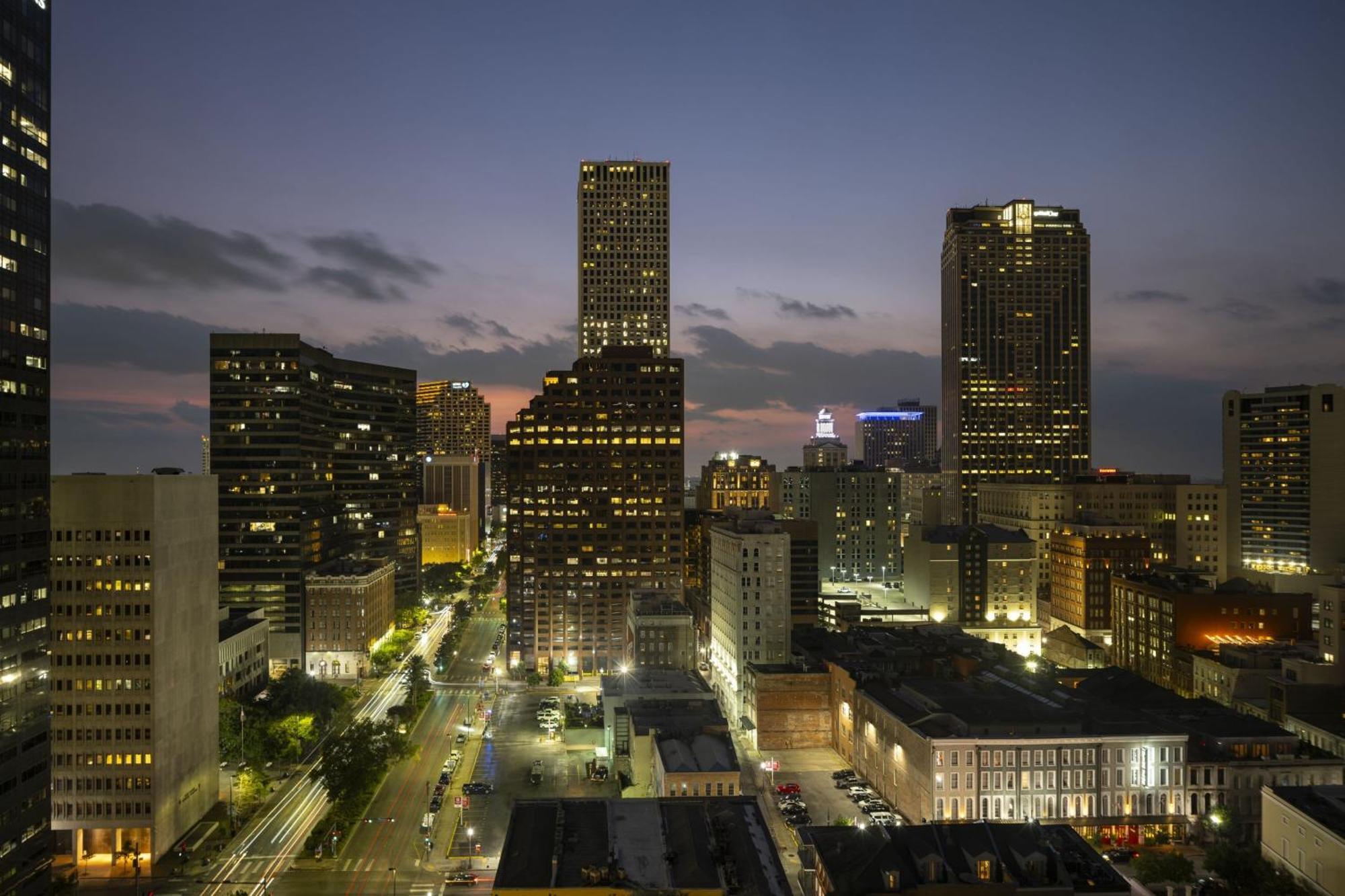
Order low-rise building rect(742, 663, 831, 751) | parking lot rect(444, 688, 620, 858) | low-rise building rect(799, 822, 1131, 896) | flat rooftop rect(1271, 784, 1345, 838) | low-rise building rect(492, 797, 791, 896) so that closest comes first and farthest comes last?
low-rise building rect(492, 797, 791, 896) < low-rise building rect(799, 822, 1131, 896) < flat rooftop rect(1271, 784, 1345, 838) < parking lot rect(444, 688, 620, 858) < low-rise building rect(742, 663, 831, 751)

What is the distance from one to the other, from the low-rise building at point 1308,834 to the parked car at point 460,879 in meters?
66.8

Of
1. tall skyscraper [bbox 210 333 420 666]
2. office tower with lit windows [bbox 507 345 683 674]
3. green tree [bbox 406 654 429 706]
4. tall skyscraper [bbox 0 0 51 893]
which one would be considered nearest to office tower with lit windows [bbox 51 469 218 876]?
tall skyscraper [bbox 0 0 51 893]

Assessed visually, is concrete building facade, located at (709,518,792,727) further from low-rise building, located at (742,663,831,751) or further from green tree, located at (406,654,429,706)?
green tree, located at (406,654,429,706)

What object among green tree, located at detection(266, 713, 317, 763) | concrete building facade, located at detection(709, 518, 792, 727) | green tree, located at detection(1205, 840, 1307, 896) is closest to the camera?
green tree, located at detection(1205, 840, 1307, 896)

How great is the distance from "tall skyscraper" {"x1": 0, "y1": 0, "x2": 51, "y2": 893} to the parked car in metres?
30.2

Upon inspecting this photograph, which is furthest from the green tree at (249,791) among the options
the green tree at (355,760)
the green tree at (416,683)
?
the green tree at (416,683)

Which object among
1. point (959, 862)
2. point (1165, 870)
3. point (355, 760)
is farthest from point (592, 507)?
point (959, 862)

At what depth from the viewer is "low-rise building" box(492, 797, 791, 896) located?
197 ft

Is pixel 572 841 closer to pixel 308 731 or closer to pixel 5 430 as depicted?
pixel 5 430

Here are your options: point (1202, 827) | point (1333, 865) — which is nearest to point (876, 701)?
point (1202, 827)

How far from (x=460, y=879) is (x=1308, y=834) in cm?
6923

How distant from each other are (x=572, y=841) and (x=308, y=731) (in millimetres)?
63549

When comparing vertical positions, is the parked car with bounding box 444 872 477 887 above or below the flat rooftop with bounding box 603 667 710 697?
below

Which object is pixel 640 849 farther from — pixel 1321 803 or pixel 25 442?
pixel 1321 803
